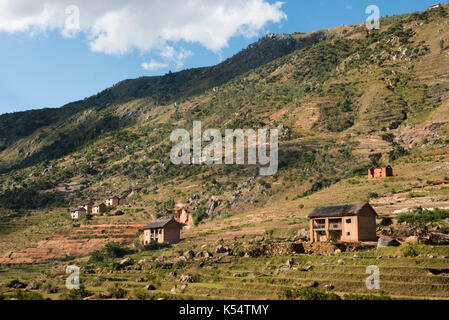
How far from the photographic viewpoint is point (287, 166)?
107 meters

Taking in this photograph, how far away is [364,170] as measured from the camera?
9744cm

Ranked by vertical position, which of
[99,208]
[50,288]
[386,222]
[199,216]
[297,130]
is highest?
[297,130]

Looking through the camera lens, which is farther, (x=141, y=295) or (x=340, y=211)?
(x=340, y=211)

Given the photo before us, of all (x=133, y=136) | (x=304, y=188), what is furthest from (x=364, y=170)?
(x=133, y=136)

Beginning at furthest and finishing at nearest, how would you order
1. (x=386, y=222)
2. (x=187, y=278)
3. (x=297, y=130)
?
(x=297, y=130) → (x=386, y=222) → (x=187, y=278)

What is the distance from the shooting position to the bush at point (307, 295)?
28.4m

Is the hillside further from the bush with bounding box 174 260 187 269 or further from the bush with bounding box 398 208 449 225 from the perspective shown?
the bush with bounding box 398 208 449 225

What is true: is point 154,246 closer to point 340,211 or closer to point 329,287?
point 340,211

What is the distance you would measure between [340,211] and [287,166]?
54.3 metres

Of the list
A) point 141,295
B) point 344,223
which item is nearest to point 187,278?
point 141,295

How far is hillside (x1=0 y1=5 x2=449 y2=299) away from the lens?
44.2m

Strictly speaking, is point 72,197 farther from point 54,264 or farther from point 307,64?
point 307,64

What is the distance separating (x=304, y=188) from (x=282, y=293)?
6614cm

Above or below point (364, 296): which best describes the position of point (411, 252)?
above
